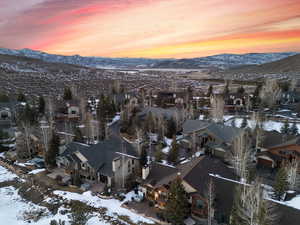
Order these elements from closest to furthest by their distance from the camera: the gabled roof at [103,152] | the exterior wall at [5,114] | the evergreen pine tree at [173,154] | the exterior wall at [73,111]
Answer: the gabled roof at [103,152] → the evergreen pine tree at [173,154] → the exterior wall at [5,114] → the exterior wall at [73,111]

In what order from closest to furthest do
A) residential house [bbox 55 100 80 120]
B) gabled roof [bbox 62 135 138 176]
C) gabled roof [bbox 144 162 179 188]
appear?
1. gabled roof [bbox 144 162 179 188]
2. gabled roof [bbox 62 135 138 176]
3. residential house [bbox 55 100 80 120]

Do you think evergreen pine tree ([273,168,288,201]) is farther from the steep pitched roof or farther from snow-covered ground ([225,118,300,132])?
snow-covered ground ([225,118,300,132])

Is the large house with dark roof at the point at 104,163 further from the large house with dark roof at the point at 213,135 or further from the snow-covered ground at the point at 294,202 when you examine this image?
the snow-covered ground at the point at 294,202

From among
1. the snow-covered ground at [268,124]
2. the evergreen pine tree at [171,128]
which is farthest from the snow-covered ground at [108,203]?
the snow-covered ground at [268,124]

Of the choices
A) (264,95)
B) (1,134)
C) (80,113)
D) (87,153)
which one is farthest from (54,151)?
(264,95)

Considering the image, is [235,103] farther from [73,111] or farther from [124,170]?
[73,111]

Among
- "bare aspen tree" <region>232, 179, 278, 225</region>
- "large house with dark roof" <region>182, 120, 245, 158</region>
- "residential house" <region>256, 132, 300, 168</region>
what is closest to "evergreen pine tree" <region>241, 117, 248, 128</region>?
"large house with dark roof" <region>182, 120, 245, 158</region>
